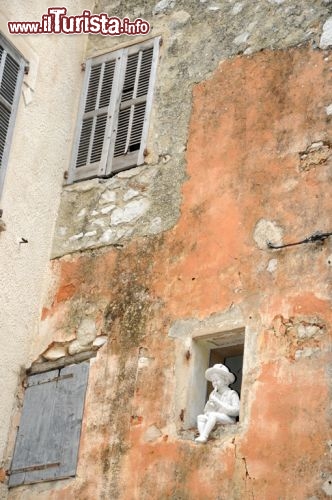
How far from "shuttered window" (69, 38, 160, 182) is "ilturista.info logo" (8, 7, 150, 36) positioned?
0.24 meters

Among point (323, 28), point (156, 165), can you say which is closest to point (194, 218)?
point (156, 165)

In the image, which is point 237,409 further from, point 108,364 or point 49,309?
point 49,309

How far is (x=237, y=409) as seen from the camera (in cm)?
720

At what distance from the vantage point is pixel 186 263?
809 cm

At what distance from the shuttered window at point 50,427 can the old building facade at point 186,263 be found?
1.3 inches

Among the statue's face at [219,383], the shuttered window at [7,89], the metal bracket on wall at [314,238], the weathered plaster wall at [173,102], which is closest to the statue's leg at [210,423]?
the statue's face at [219,383]

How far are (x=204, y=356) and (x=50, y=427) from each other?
1.42m

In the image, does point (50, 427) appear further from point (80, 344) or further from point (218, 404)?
point (218, 404)

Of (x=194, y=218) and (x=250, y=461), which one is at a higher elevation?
(x=194, y=218)

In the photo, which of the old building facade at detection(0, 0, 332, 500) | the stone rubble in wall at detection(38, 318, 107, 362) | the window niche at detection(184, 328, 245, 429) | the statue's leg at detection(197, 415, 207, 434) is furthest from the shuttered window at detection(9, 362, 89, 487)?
the statue's leg at detection(197, 415, 207, 434)

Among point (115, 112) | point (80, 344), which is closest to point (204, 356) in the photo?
point (80, 344)

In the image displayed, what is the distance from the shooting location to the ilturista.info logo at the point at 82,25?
9.55 m

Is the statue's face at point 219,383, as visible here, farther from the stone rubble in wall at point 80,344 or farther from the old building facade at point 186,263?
the stone rubble in wall at point 80,344

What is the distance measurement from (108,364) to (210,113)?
7.68 feet
